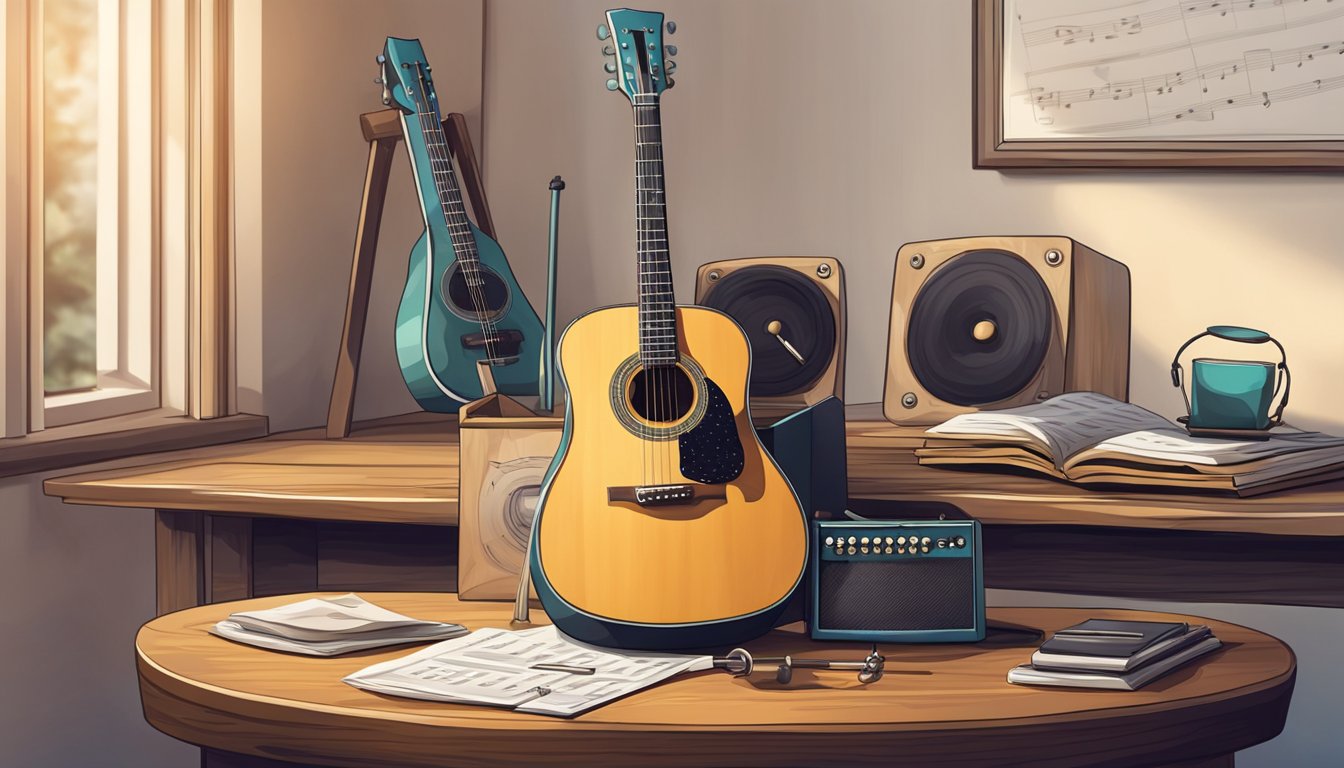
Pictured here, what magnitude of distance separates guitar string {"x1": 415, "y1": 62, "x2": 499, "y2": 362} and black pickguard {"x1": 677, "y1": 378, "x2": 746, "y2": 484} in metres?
0.69

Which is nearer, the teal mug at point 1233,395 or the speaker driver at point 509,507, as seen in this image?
the speaker driver at point 509,507

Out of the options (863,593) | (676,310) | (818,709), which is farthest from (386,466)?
(818,709)

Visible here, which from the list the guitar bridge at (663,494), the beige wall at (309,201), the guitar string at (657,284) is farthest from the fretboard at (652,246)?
the beige wall at (309,201)

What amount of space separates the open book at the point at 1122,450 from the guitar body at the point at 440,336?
0.61 metres

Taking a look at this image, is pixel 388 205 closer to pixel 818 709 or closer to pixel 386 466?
pixel 386 466

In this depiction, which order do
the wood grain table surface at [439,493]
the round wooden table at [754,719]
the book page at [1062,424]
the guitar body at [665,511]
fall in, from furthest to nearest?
the book page at [1062,424], the wood grain table surface at [439,493], the guitar body at [665,511], the round wooden table at [754,719]

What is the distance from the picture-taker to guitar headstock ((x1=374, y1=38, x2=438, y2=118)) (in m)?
1.66

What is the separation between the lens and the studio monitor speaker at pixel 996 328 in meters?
1.67

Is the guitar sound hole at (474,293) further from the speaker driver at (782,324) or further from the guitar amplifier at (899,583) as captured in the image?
the guitar amplifier at (899,583)

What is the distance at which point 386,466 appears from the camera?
4.76 ft

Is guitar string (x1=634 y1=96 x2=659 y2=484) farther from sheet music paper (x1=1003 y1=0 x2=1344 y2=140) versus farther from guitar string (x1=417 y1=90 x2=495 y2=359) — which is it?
sheet music paper (x1=1003 y1=0 x2=1344 y2=140)

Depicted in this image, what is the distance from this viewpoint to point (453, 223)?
1660 mm

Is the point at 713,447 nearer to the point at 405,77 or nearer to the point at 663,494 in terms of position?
the point at 663,494

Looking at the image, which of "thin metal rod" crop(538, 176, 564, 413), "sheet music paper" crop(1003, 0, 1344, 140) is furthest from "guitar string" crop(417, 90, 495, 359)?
"sheet music paper" crop(1003, 0, 1344, 140)
